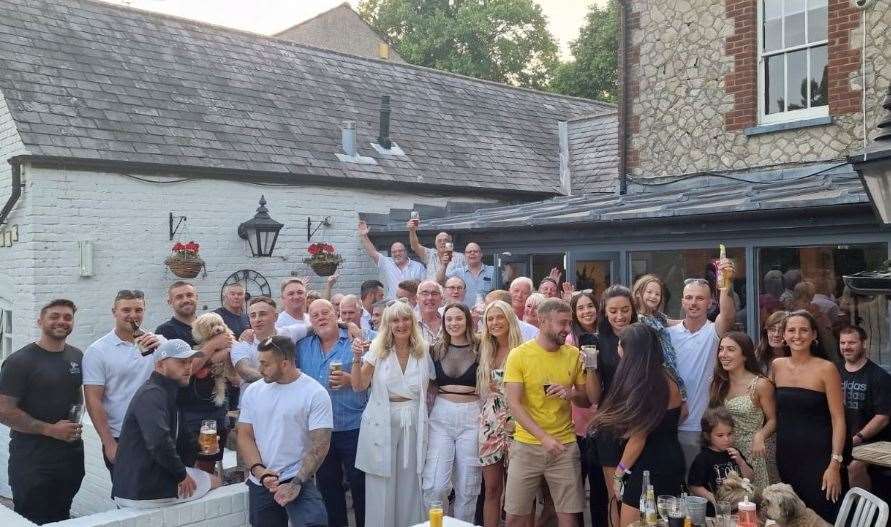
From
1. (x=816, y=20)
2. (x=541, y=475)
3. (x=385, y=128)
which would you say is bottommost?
(x=541, y=475)

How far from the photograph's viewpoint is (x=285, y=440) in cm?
449

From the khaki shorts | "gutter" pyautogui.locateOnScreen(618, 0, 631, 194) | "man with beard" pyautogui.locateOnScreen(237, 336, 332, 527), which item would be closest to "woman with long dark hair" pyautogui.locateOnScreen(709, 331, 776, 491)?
the khaki shorts

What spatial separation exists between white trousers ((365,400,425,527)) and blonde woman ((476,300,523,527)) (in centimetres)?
48

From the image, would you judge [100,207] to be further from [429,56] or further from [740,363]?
[429,56]

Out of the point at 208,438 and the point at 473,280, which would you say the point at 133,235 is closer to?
the point at 473,280

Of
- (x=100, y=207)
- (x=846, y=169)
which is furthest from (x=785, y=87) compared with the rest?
(x=100, y=207)

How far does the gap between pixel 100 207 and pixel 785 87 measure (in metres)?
8.02

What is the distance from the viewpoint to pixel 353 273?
11.4m

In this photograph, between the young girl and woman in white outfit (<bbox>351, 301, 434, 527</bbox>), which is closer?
the young girl

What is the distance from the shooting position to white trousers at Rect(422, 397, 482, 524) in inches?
206

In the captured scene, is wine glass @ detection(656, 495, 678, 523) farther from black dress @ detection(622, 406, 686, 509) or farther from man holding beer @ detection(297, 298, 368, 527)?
man holding beer @ detection(297, 298, 368, 527)

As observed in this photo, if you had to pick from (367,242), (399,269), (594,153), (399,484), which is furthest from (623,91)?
(399,484)

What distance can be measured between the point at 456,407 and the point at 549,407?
0.74 meters

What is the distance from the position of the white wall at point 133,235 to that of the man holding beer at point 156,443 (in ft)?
16.8
